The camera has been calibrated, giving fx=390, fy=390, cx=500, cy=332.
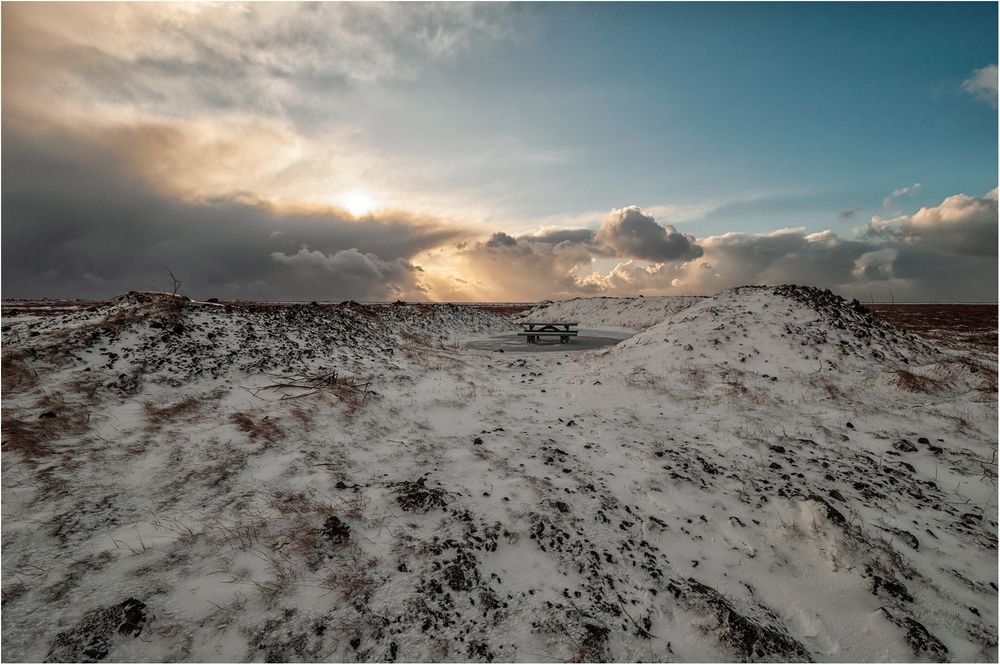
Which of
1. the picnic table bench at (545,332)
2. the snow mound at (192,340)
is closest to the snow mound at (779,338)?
the picnic table bench at (545,332)

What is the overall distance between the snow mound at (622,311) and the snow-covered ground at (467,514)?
2550 centimetres

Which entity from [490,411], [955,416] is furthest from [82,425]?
[955,416]

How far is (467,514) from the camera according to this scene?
424 centimetres

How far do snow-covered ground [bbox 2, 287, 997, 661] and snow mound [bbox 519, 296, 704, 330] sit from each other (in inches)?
1004

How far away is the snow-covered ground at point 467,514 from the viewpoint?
2.98 meters

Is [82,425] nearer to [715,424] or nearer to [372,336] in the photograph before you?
[372,336]

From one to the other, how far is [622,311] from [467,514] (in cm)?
3671

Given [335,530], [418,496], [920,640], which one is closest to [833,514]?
[920,640]

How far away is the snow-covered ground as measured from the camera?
2977 millimetres

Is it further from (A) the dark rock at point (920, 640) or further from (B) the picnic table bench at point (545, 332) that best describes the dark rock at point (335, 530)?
(B) the picnic table bench at point (545, 332)

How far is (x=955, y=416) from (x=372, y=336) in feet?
50.9

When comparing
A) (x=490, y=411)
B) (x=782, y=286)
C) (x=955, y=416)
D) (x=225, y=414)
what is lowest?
(x=955, y=416)

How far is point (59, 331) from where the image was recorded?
851 centimetres

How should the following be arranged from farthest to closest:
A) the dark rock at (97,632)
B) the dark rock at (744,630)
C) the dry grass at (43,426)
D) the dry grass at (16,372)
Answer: the dry grass at (16,372)
the dry grass at (43,426)
the dark rock at (744,630)
the dark rock at (97,632)
